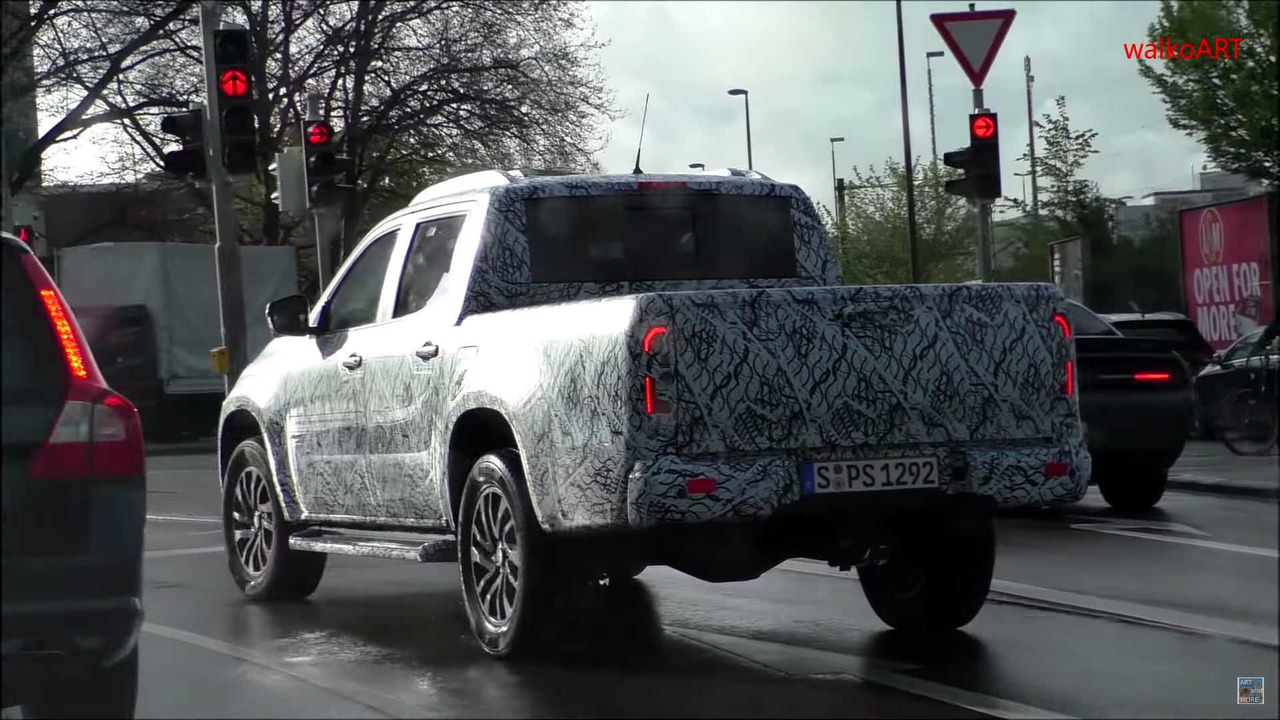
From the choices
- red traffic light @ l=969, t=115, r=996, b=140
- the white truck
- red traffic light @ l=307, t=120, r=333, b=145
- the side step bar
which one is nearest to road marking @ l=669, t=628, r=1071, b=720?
the side step bar

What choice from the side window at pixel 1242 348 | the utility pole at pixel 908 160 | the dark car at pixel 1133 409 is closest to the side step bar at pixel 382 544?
the dark car at pixel 1133 409

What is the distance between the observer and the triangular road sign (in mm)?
14891

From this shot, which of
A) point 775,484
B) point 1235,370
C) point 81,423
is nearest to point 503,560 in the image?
point 775,484

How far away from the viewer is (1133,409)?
492 inches

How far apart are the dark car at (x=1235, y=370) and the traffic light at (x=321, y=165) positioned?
958 cm

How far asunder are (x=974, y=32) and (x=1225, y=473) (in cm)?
406

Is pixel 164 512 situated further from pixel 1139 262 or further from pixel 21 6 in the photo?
pixel 21 6

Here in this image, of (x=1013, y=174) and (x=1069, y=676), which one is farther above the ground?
(x=1013, y=174)

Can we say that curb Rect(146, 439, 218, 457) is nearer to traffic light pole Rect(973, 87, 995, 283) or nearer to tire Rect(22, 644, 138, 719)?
traffic light pole Rect(973, 87, 995, 283)

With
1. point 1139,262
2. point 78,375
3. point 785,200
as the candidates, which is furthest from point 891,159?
point 78,375

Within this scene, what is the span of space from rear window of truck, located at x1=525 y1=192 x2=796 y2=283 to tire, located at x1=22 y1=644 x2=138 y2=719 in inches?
111

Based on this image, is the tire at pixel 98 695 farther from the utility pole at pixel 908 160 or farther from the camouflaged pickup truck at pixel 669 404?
the utility pole at pixel 908 160

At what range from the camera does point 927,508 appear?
21.4 ft

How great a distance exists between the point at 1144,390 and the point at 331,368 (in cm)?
609
